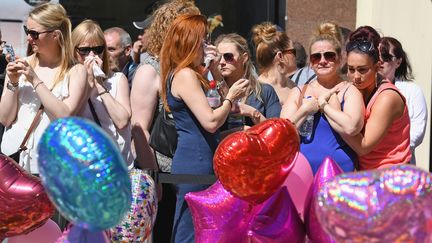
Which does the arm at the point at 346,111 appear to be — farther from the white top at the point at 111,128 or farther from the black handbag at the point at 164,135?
the white top at the point at 111,128

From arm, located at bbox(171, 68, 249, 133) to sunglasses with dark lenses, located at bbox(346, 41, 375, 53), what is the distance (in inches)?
26.9

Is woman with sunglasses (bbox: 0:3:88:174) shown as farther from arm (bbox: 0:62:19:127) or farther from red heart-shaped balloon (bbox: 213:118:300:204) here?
red heart-shaped balloon (bbox: 213:118:300:204)

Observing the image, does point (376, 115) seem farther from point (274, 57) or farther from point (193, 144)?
point (274, 57)

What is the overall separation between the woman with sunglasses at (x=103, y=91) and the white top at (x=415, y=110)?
6.34 ft

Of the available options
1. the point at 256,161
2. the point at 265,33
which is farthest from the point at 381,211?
the point at 265,33

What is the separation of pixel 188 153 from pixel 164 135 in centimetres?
40

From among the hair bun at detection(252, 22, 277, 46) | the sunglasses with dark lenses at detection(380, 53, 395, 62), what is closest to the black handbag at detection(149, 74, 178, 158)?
the hair bun at detection(252, 22, 277, 46)

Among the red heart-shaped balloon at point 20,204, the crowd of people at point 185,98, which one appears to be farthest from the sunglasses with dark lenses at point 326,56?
the red heart-shaped balloon at point 20,204

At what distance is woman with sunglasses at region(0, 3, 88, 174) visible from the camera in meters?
5.15

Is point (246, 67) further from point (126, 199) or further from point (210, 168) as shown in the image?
point (126, 199)

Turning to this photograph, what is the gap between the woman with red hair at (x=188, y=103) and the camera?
4.91m

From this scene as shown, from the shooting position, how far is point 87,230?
354 cm

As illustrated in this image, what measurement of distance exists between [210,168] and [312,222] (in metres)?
1.00

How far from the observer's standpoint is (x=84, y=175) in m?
3.17
